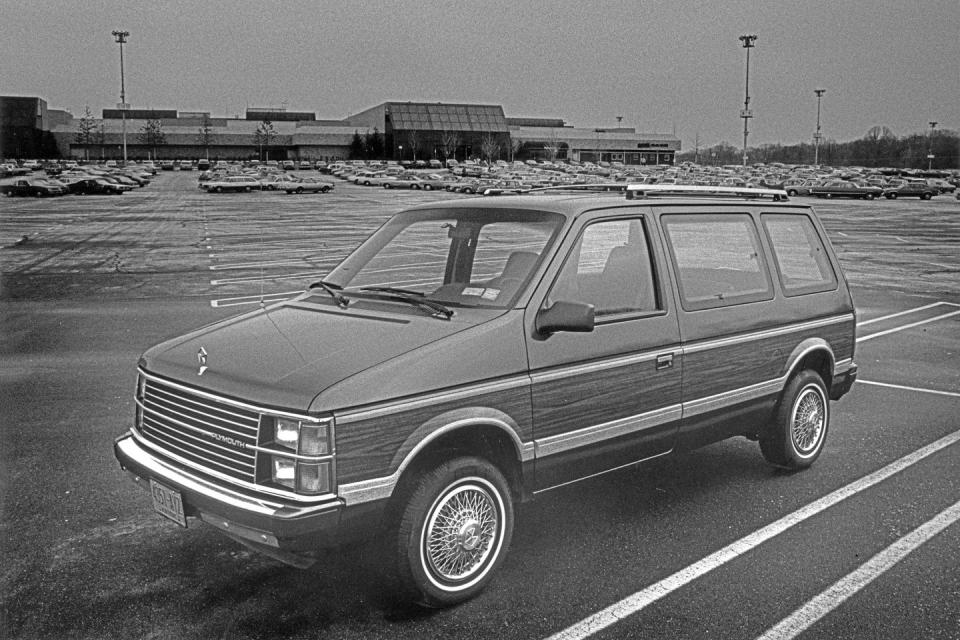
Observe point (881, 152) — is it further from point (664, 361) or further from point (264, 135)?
point (664, 361)

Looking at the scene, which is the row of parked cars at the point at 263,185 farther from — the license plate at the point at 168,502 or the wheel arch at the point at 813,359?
the license plate at the point at 168,502

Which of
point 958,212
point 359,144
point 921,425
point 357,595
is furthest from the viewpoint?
point 359,144

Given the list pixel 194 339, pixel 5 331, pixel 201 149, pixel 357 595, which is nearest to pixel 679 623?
pixel 357 595

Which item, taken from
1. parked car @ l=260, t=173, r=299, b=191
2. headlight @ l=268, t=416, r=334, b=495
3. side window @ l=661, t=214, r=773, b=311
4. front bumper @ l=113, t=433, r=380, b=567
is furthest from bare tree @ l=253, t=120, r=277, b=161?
headlight @ l=268, t=416, r=334, b=495

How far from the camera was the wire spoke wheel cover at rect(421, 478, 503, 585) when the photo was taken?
13.2 feet

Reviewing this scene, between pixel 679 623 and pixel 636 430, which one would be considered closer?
pixel 679 623

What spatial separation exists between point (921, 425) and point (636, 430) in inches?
145

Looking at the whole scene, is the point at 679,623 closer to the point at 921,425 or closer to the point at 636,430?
the point at 636,430

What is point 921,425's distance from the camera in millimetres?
7281

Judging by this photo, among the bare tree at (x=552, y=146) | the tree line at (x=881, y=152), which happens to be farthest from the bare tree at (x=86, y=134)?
the tree line at (x=881, y=152)

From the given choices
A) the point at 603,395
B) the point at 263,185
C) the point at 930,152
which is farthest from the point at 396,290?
the point at 930,152

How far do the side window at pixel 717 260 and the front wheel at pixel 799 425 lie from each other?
74cm

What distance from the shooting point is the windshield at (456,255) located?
4.64 m

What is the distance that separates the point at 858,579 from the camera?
14.7 ft
